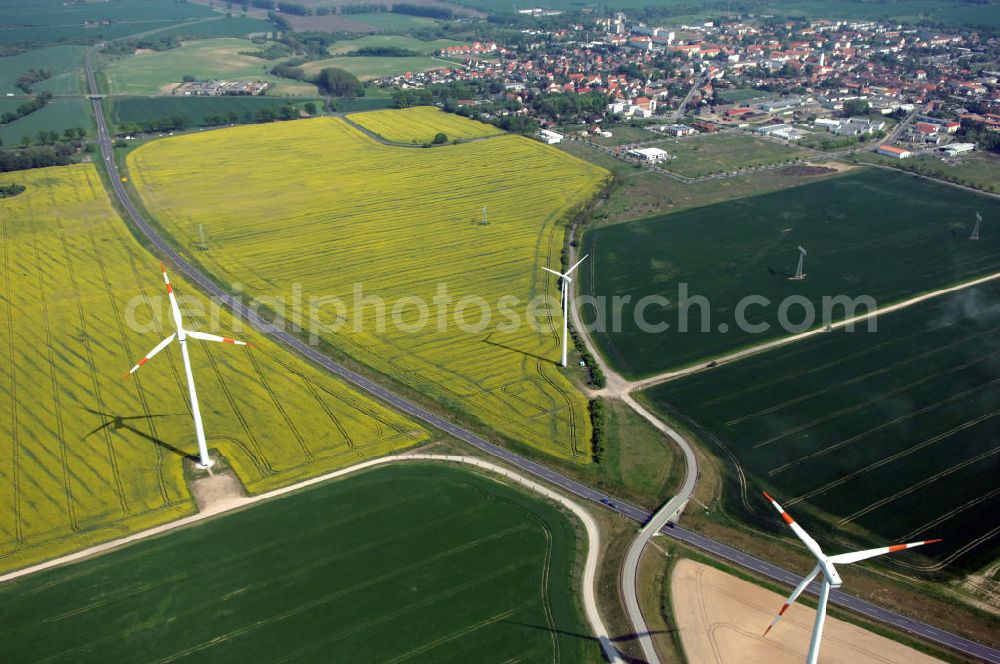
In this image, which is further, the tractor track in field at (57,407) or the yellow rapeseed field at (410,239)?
the yellow rapeseed field at (410,239)

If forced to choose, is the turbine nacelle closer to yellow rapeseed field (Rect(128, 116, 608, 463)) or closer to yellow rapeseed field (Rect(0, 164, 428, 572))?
yellow rapeseed field (Rect(128, 116, 608, 463))

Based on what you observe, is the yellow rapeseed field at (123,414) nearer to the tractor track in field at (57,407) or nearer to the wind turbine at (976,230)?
the tractor track in field at (57,407)

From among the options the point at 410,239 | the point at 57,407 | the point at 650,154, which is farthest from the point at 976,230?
the point at 57,407

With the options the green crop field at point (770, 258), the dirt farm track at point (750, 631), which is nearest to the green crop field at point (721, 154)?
the green crop field at point (770, 258)

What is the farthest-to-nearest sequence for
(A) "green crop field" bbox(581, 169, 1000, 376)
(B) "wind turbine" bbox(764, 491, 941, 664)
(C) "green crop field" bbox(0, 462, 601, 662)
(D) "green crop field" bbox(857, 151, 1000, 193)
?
(D) "green crop field" bbox(857, 151, 1000, 193) → (A) "green crop field" bbox(581, 169, 1000, 376) → (C) "green crop field" bbox(0, 462, 601, 662) → (B) "wind turbine" bbox(764, 491, 941, 664)

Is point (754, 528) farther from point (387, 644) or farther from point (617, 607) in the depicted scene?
point (387, 644)

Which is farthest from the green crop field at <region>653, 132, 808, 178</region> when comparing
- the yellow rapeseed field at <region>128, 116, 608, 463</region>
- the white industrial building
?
the white industrial building

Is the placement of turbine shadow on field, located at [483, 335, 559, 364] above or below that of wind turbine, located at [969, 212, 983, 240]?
below
